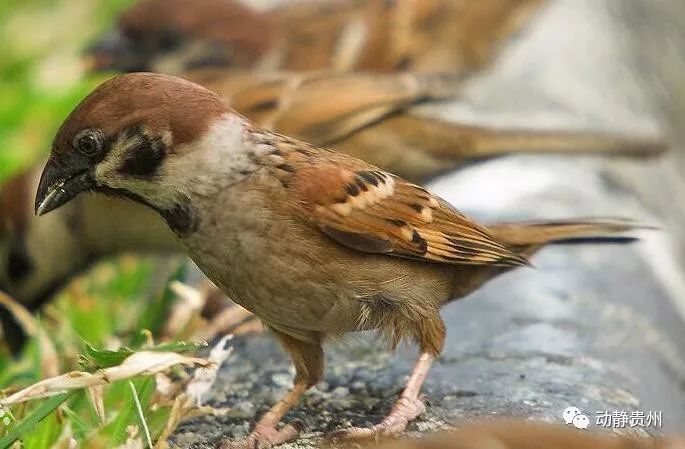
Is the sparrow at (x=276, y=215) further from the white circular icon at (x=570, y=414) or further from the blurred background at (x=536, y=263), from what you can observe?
the white circular icon at (x=570, y=414)

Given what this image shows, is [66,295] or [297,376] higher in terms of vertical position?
[66,295]

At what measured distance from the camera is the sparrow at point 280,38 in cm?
529

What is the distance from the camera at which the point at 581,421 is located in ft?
7.55

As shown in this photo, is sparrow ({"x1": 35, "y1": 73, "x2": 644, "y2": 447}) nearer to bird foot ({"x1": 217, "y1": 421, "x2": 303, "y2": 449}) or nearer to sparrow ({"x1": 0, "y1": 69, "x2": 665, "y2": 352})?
bird foot ({"x1": 217, "y1": 421, "x2": 303, "y2": 449})

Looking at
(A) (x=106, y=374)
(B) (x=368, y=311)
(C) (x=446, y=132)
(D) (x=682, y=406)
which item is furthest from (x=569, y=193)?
(A) (x=106, y=374)

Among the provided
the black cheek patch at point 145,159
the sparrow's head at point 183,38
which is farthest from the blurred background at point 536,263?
the black cheek patch at point 145,159

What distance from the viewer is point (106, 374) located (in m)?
2.12

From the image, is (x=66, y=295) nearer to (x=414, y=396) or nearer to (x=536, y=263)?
(x=536, y=263)

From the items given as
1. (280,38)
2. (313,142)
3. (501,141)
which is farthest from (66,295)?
(280,38)

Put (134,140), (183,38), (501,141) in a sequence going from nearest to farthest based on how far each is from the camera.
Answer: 1. (134,140)
2. (501,141)
3. (183,38)

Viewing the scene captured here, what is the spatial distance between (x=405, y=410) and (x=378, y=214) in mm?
436

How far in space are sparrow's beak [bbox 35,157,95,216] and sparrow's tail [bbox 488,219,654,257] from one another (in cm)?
107

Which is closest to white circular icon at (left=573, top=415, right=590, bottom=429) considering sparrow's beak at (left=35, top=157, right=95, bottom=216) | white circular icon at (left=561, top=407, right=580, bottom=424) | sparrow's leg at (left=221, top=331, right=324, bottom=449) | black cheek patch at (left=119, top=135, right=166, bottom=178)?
white circular icon at (left=561, top=407, right=580, bottom=424)

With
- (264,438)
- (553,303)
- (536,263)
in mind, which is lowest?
(264,438)
